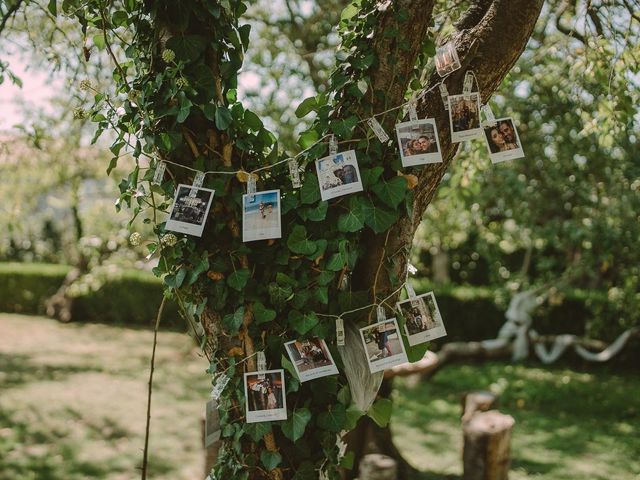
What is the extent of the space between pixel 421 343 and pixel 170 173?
96cm

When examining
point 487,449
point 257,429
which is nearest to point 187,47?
point 257,429

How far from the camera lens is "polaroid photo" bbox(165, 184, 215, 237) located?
72.6 inches

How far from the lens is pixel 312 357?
1914 mm

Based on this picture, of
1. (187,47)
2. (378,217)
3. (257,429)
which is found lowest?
(257,429)

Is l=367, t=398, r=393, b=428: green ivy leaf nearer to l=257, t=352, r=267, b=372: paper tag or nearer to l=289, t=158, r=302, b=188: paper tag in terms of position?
l=257, t=352, r=267, b=372: paper tag

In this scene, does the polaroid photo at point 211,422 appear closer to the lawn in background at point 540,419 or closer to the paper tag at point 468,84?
the paper tag at point 468,84

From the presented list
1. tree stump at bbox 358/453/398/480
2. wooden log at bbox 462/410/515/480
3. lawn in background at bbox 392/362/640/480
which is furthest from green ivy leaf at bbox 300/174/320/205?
lawn in background at bbox 392/362/640/480

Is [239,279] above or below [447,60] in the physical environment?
below

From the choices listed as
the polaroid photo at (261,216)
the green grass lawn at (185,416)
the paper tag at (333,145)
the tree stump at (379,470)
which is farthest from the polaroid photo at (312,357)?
the green grass lawn at (185,416)

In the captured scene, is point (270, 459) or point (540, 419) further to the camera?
point (540, 419)

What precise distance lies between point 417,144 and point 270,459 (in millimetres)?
1089

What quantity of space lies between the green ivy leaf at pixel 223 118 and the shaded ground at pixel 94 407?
13.9ft

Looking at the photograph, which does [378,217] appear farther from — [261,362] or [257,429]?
[257,429]

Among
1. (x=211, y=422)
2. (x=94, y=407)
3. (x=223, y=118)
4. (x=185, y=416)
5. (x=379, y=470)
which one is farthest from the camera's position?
(x=94, y=407)
